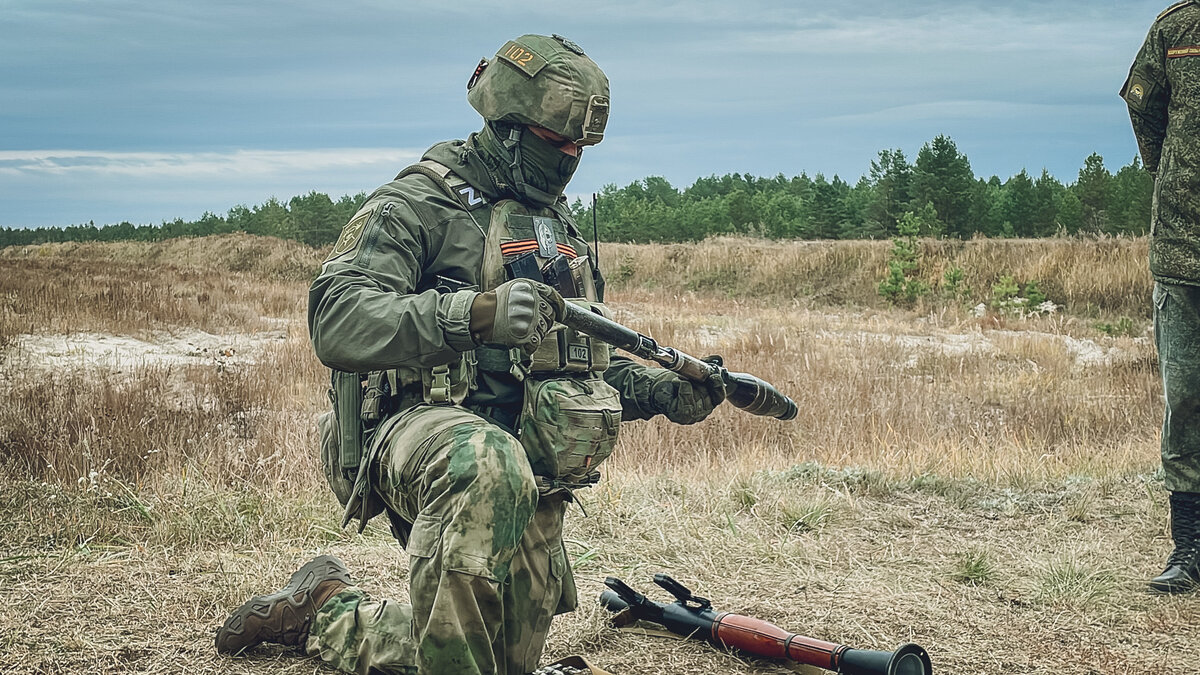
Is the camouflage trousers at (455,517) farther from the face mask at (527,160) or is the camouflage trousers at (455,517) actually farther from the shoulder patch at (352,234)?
the face mask at (527,160)

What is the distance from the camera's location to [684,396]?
3748 mm

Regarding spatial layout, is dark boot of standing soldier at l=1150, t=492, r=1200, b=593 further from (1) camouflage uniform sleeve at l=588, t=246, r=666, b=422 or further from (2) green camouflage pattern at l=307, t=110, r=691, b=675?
(2) green camouflage pattern at l=307, t=110, r=691, b=675

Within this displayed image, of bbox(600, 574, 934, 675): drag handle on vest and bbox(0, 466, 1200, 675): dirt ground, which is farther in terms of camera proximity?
bbox(0, 466, 1200, 675): dirt ground

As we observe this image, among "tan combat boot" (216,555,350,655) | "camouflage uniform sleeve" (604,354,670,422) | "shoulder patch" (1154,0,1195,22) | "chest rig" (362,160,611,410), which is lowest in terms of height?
"tan combat boot" (216,555,350,655)

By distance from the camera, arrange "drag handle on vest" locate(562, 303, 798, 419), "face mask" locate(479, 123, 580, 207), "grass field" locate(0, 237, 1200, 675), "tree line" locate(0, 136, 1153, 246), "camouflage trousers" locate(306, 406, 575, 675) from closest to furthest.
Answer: "camouflage trousers" locate(306, 406, 575, 675), "drag handle on vest" locate(562, 303, 798, 419), "face mask" locate(479, 123, 580, 207), "grass field" locate(0, 237, 1200, 675), "tree line" locate(0, 136, 1153, 246)

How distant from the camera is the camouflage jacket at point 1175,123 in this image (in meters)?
4.44

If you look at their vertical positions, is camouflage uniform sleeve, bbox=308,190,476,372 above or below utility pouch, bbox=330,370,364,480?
above

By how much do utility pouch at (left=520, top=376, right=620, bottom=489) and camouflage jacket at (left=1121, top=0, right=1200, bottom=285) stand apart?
9.07ft

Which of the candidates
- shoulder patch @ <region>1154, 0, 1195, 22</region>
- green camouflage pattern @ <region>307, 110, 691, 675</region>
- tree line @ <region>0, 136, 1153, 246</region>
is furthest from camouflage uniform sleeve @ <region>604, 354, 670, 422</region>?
tree line @ <region>0, 136, 1153, 246</region>

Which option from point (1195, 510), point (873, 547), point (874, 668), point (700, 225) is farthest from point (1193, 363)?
point (700, 225)

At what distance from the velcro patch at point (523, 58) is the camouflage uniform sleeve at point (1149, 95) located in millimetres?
2894

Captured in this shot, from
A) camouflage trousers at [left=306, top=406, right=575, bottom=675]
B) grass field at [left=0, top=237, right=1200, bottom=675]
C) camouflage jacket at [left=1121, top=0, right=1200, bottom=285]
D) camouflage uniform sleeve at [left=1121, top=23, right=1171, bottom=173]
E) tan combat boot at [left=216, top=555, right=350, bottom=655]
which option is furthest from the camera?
camouflage uniform sleeve at [left=1121, top=23, right=1171, bottom=173]

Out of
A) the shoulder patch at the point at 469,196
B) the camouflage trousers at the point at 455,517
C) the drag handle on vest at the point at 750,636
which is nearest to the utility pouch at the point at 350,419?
the camouflage trousers at the point at 455,517

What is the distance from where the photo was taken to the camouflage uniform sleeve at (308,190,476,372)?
9.00ft
